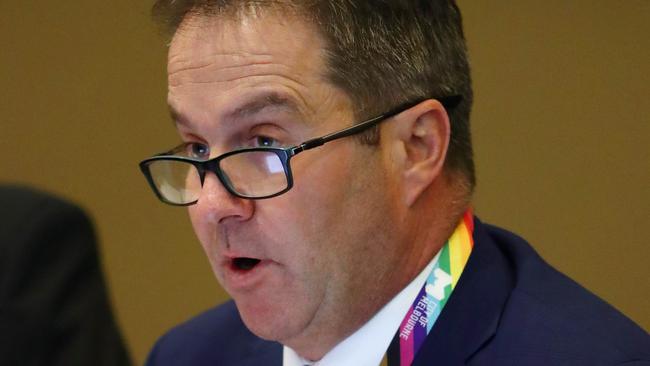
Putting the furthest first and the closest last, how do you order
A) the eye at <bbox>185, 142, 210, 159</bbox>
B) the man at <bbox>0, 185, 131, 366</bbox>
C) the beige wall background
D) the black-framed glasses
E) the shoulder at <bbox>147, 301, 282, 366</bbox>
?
1. the beige wall background
2. the shoulder at <bbox>147, 301, 282, 366</bbox>
3. the eye at <bbox>185, 142, 210, 159</bbox>
4. the black-framed glasses
5. the man at <bbox>0, 185, 131, 366</bbox>

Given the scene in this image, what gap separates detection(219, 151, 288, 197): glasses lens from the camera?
1.72 m

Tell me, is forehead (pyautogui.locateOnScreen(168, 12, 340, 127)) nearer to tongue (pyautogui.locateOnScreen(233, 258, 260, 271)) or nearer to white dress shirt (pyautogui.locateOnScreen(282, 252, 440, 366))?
tongue (pyautogui.locateOnScreen(233, 258, 260, 271))

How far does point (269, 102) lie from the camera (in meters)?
1.74

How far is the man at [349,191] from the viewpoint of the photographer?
174cm

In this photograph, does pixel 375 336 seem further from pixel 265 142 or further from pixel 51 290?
pixel 51 290

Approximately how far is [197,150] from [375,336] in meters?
0.47

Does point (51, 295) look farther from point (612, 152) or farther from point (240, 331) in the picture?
point (612, 152)

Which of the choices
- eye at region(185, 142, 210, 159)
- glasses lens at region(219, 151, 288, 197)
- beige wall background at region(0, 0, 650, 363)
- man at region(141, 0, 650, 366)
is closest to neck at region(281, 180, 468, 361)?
man at region(141, 0, 650, 366)

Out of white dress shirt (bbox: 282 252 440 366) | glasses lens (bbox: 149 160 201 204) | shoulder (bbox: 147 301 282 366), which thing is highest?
glasses lens (bbox: 149 160 201 204)

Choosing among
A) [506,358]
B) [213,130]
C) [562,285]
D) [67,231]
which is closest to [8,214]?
[67,231]

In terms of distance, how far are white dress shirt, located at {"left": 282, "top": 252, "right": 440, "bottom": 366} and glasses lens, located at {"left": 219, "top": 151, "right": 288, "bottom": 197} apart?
1.08 feet

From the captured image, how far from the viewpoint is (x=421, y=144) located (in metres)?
1.86

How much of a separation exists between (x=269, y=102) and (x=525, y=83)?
1550mm

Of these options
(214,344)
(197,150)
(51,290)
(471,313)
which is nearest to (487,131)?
(214,344)
